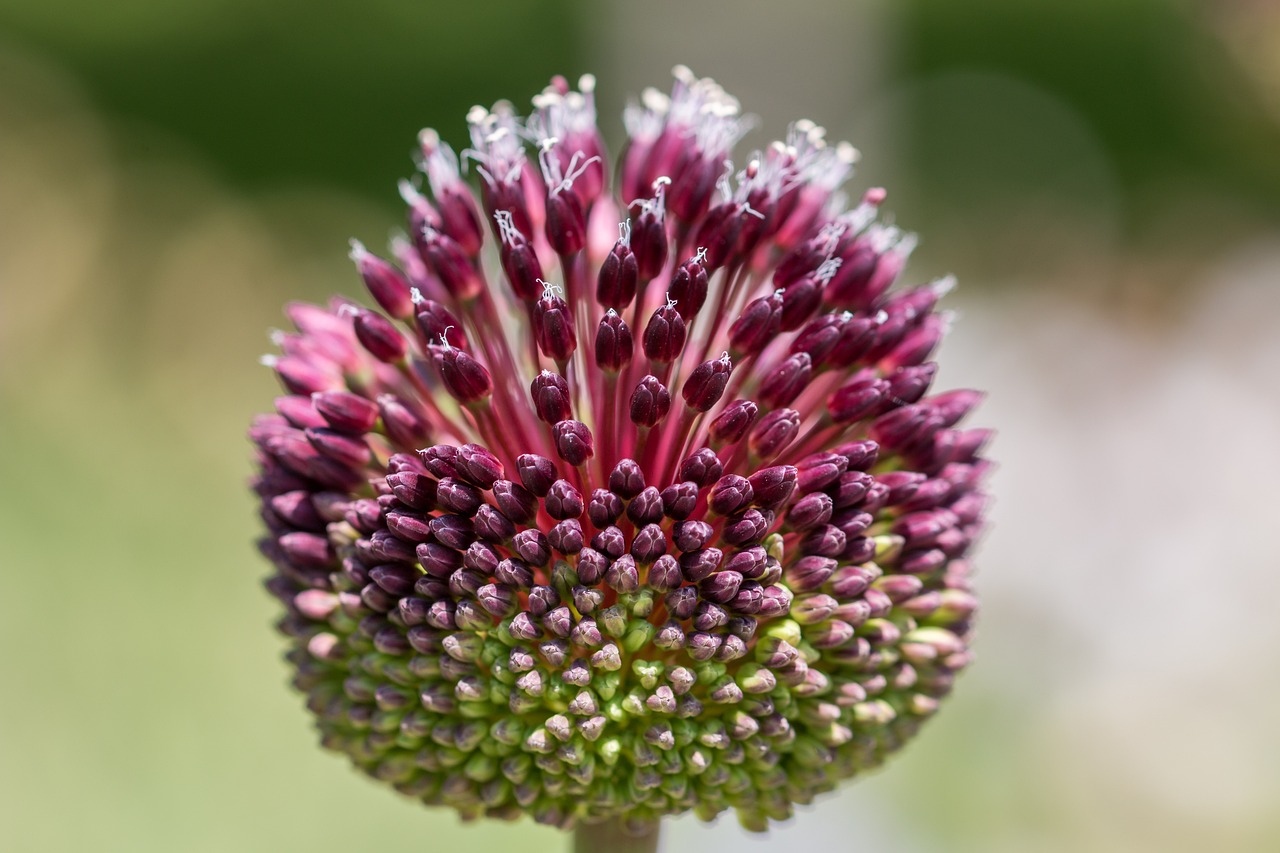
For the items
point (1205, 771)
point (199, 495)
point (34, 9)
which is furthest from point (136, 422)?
point (1205, 771)

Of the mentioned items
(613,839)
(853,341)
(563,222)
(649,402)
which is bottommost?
(613,839)

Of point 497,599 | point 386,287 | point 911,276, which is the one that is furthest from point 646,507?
point 911,276

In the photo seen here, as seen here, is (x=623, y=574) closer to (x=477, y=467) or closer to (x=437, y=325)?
(x=477, y=467)

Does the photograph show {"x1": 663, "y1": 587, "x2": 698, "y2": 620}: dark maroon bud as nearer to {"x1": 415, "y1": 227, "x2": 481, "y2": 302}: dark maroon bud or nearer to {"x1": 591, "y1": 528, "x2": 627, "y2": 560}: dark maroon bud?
{"x1": 591, "y1": 528, "x2": 627, "y2": 560}: dark maroon bud

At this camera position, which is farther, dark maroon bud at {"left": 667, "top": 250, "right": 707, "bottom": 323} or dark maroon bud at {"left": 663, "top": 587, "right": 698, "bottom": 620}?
dark maroon bud at {"left": 667, "top": 250, "right": 707, "bottom": 323}

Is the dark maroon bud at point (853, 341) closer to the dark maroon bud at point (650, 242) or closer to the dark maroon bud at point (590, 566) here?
the dark maroon bud at point (650, 242)

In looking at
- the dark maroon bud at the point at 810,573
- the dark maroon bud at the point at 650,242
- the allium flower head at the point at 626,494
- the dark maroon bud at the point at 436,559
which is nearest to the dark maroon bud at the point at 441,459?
the allium flower head at the point at 626,494

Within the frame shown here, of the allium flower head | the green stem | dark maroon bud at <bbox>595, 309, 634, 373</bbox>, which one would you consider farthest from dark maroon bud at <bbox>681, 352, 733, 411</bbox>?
the green stem
